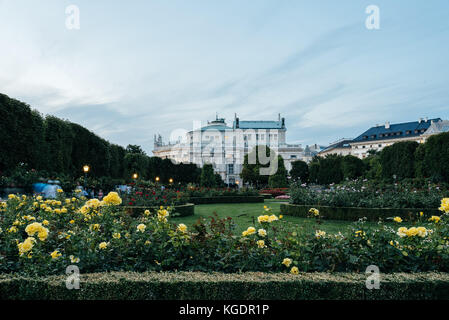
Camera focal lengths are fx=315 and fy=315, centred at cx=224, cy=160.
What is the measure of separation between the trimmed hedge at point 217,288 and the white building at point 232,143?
196 ft

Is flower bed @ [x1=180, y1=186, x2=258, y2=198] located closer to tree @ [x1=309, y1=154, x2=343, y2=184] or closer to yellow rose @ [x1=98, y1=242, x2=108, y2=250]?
yellow rose @ [x1=98, y1=242, x2=108, y2=250]

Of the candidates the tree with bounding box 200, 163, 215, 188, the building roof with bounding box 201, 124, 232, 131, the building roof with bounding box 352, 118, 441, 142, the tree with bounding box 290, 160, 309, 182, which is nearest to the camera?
the tree with bounding box 200, 163, 215, 188

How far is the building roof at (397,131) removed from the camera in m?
56.1

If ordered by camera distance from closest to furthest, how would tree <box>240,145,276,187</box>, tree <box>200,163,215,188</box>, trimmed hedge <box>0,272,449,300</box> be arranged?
trimmed hedge <box>0,272,449,300</box>, tree <box>200,163,215,188</box>, tree <box>240,145,276,187</box>

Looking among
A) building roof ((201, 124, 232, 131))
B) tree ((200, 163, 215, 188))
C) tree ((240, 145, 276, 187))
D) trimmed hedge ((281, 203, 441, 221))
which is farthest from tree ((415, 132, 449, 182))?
building roof ((201, 124, 232, 131))

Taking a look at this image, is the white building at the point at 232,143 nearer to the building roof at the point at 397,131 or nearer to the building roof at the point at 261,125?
the building roof at the point at 261,125

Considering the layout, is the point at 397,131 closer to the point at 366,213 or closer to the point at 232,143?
the point at 232,143

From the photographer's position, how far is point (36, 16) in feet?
16.6

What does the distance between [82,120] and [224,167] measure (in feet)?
145

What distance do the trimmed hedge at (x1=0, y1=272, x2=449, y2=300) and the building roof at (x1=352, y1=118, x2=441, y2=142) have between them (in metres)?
62.4

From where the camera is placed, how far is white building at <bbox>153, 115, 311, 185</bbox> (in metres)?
63.4

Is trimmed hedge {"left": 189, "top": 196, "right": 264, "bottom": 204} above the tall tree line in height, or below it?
below

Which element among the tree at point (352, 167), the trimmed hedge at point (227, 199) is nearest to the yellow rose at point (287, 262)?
the trimmed hedge at point (227, 199)
